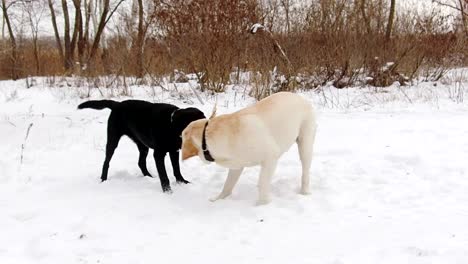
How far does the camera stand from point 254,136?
3777 millimetres

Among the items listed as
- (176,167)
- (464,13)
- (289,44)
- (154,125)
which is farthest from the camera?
(464,13)

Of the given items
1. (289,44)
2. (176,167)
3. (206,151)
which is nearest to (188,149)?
(206,151)

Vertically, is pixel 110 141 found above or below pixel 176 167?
above

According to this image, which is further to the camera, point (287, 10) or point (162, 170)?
point (287, 10)

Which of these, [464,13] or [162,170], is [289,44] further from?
[162,170]

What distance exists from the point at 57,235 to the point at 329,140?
387cm

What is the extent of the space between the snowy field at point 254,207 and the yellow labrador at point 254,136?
0.34m

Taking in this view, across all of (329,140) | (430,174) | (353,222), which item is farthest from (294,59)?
(353,222)

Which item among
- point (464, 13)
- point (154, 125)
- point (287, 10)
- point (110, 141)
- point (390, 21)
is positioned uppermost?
point (287, 10)

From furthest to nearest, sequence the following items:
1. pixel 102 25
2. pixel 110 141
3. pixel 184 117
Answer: pixel 102 25 < pixel 110 141 < pixel 184 117

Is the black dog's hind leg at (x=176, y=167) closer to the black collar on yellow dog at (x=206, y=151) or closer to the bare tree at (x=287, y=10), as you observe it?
the black collar on yellow dog at (x=206, y=151)

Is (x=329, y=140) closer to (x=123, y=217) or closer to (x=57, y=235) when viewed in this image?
(x=123, y=217)

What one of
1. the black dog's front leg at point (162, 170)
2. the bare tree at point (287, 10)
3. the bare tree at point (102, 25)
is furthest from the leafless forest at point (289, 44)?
the black dog's front leg at point (162, 170)

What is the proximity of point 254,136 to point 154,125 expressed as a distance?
1071 millimetres
